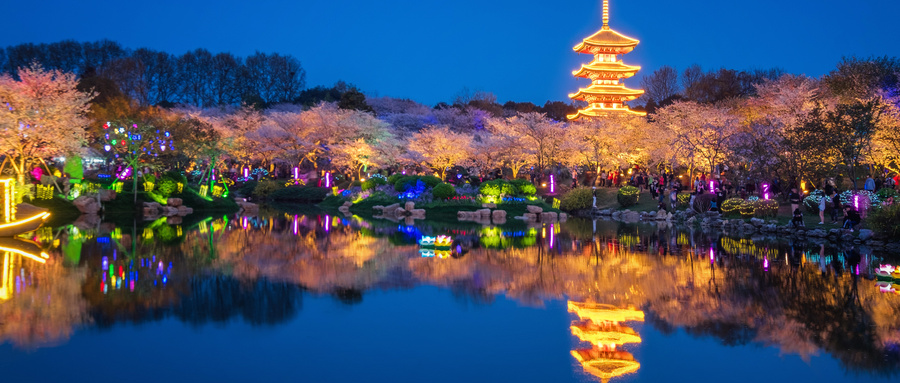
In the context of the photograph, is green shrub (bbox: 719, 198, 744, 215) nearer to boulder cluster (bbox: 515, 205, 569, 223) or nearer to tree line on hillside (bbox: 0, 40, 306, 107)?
boulder cluster (bbox: 515, 205, 569, 223)

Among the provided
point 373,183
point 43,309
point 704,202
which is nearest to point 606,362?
point 43,309

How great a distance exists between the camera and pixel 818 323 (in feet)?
30.6

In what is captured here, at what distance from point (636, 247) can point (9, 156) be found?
79.9ft

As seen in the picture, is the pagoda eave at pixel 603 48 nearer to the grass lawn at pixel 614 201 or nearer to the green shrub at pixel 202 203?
the grass lawn at pixel 614 201

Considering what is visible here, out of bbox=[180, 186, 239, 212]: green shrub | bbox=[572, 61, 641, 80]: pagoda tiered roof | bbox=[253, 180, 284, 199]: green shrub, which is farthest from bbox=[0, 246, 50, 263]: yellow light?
bbox=[572, 61, 641, 80]: pagoda tiered roof

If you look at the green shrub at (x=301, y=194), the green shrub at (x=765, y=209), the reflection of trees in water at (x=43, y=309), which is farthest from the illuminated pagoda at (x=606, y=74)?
the reflection of trees in water at (x=43, y=309)

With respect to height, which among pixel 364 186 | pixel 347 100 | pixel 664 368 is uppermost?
pixel 347 100

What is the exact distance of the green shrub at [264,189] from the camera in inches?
1816

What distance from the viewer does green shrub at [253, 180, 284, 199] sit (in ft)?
151

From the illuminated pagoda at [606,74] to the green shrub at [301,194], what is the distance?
19.0m

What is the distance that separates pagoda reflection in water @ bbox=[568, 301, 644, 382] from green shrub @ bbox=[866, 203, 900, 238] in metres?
11.7

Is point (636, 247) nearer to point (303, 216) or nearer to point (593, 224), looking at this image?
point (593, 224)

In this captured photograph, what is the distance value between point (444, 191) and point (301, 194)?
1525 cm

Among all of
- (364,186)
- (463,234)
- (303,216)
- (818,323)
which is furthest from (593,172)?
(818,323)
